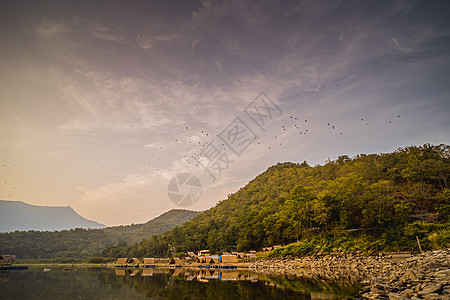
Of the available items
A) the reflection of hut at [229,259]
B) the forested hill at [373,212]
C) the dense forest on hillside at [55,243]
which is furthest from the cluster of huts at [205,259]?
the dense forest on hillside at [55,243]

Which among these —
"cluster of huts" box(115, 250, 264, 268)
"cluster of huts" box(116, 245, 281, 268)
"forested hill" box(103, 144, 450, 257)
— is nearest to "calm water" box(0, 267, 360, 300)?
"forested hill" box(103, 144, 450, 257)

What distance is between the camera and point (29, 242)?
9269 cm

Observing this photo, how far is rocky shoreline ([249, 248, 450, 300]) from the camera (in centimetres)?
941

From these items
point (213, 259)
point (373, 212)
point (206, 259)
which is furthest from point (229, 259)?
point (373, 212)

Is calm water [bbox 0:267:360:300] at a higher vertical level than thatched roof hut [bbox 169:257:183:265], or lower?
higher

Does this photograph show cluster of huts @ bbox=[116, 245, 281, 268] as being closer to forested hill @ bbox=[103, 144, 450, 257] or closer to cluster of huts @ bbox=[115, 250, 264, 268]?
cluster of huts @ bbox=[115, 250, 264, 268]

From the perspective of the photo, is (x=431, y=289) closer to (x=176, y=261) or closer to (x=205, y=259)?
(x=205, y=259)

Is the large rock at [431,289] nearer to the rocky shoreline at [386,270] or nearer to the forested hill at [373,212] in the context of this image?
the rocky shoreline at [386,270]

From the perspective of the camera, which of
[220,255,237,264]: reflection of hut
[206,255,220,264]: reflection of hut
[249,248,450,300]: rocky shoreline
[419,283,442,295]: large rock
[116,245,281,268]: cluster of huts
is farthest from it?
[206,255,220,264]: reflection of hut

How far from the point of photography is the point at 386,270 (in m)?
18.4

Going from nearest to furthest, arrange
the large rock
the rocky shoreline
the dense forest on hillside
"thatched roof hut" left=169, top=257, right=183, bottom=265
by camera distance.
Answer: the large rock → the rocky shoreline → "thatched roof hut" left=169, top=257, right=183, bottom=265 → the dense forest on hillside

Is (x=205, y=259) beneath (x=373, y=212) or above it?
beneath

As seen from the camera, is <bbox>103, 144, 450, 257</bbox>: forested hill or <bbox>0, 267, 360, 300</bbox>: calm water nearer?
<bbox>0, 267, 360, 300</bbox>: calm water

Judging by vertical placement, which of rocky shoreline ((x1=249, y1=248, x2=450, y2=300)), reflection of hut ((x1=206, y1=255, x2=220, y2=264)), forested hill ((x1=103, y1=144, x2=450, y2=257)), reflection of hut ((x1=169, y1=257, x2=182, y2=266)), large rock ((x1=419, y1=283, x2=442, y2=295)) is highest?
forested hill ((x1=103, y1=144, x2=450, y2=257))
